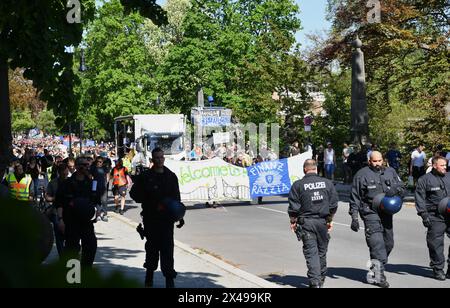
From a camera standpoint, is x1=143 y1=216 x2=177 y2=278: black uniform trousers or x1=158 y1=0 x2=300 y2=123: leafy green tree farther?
x1=158 y1=0 x2=300 y2=123: leafy green tree

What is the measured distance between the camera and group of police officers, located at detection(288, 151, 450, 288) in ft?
28.4

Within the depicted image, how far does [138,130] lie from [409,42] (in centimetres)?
1788

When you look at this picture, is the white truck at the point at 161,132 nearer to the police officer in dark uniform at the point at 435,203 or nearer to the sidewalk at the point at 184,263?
the sidewalk at the point at 184,263

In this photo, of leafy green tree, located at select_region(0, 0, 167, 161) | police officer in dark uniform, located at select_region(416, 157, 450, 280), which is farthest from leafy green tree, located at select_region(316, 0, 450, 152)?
leafy green tree, located at select_region(0, 0, 167, 161)

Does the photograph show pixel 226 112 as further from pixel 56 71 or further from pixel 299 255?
pixel 56 71

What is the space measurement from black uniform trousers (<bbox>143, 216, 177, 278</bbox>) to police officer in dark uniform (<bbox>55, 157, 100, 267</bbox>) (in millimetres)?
708

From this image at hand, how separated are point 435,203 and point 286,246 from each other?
3.61m

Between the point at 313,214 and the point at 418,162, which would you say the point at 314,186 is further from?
the point at 418,162

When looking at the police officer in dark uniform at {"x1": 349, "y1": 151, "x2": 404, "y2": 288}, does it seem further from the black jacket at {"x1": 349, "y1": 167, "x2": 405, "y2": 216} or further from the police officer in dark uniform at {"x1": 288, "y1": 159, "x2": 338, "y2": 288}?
the police officer in dark uniform at {"x1": 288, "y1": 159, "x2": 338, "y2": 288}

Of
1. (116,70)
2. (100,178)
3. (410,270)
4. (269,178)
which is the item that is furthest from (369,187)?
→ (116,70)

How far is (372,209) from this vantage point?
369 inches

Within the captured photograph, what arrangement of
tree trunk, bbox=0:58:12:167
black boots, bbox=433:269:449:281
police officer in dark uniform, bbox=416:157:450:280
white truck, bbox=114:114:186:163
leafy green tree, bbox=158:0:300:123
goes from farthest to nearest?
leafy green tree, bbox=158:0:300:123 < white truck, bbox=114:114:186:163 < tree trunk, bbox=0:58:12:167 < police officer in dark uniform, bbox=416:157:450:280 < black boots, bbox=433:269:449:281

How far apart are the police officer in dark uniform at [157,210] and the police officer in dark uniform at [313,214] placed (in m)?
1.51

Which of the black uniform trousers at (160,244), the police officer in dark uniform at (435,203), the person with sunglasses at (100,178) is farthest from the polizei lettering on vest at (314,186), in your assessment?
the person with sunglasses at (100,178)
